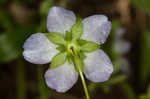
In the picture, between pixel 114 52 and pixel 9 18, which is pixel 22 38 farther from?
pixel 114 52

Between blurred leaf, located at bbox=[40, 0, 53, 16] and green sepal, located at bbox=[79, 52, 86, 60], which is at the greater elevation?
blurred leaf, located at bbox=[40, 0, 53, 16]

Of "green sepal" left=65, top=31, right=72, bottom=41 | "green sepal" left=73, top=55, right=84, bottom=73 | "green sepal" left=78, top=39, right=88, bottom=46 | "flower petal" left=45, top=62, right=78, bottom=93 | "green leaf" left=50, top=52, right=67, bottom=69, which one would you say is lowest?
"flower petal" left=45, top=62, right=78, bottom=93

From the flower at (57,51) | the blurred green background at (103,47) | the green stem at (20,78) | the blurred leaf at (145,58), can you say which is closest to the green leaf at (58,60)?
the flower at (57,51)

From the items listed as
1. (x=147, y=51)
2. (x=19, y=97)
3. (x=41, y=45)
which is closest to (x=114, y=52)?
(x=147, y=51)

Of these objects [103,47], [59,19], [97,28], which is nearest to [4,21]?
[103,47]

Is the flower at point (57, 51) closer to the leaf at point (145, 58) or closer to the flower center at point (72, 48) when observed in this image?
the flower center at point (72, 48)

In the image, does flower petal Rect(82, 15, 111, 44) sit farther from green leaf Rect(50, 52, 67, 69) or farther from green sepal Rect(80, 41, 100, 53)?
green leaf Rect(50, 52, 67, 69)

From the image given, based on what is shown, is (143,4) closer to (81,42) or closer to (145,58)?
(145,58)

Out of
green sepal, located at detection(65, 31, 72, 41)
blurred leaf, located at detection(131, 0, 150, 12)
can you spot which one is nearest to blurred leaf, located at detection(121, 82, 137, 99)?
blurred leaf, located at detection(131, 0, 150, 12)
